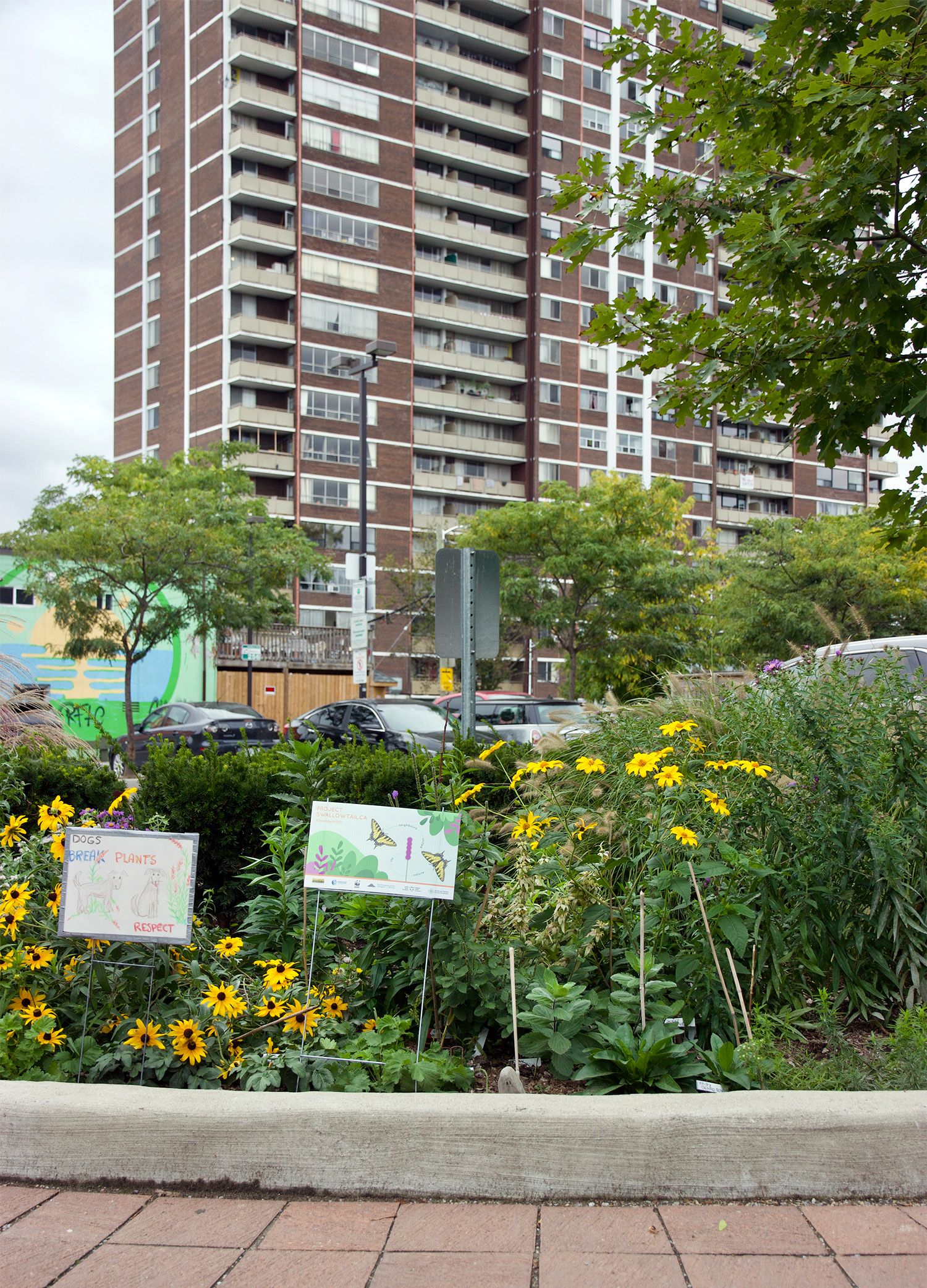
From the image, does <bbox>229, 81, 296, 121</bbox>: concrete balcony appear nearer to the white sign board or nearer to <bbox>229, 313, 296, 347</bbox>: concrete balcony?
<bbox>229, 313, 296, 347</bbox>: concrete balcony

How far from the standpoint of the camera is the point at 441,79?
59750mm

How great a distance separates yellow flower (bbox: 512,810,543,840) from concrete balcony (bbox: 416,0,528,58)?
62967 mm

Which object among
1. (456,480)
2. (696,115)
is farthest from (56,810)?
(456,480)

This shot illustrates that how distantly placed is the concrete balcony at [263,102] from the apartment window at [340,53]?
265 centimetres

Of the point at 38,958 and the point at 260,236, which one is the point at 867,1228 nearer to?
the point at 38,958

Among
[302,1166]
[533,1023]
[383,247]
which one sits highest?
[383,247]

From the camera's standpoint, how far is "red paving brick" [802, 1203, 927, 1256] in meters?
3.03

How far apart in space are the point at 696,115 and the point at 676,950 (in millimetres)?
4270

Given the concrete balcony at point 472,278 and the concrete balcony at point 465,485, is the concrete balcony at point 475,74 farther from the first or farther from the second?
the concrete balcony at point 465,485

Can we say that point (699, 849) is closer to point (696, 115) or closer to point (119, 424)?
point (696, 115)

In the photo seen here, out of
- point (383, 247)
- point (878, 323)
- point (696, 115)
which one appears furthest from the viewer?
point (383, 247)

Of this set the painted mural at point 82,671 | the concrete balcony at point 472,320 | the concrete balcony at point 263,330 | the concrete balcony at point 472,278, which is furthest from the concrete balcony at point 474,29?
the painted mural at point 82,671

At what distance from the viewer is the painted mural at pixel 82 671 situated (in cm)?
3225

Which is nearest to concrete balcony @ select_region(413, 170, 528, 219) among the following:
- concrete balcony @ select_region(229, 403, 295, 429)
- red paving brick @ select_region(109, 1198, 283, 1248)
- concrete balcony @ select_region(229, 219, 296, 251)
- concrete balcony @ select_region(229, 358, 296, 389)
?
concrete balcony @ select_region(229, 219, 296, 251)
